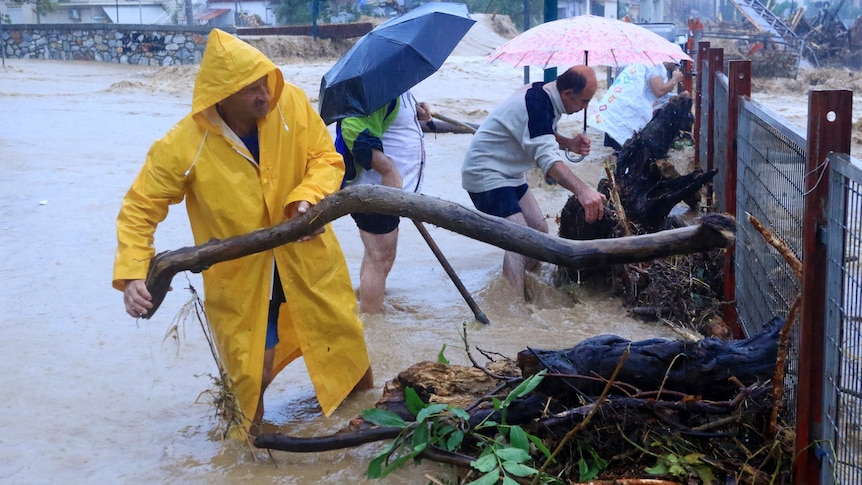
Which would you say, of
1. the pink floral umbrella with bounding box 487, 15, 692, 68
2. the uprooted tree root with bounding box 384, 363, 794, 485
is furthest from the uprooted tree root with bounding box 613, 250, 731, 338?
the uprooted tree root with bounding box 384, 363, 794, 485

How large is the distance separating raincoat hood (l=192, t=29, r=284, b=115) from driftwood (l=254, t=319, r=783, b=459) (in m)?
1.42

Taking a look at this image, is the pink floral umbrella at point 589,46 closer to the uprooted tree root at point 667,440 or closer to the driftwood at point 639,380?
the driftwood at point 639,380

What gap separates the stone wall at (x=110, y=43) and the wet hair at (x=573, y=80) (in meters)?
23.1

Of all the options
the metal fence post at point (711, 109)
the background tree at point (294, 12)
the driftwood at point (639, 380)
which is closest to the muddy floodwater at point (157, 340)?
the driftwood at point (639, 380)

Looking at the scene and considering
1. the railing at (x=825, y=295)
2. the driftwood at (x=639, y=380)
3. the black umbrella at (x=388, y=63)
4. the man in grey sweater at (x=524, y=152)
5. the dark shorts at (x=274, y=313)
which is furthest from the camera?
the man in grey sweater at (x=524, y=152)

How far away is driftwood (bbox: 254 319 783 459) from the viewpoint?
3055mm

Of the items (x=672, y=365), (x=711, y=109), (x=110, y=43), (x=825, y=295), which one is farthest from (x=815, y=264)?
(x=110, y=43)

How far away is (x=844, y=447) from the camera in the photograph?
8.20 ft

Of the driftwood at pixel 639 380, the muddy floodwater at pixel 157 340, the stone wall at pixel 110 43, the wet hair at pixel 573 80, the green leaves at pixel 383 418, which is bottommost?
the muddy floodwater at pixel 157 340

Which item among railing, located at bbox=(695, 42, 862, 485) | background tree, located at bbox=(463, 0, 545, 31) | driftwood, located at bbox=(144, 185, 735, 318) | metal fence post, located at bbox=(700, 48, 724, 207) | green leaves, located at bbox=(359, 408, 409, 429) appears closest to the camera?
railing, located at bbox=(695, 42, 862, 485)

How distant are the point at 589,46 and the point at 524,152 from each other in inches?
36.2

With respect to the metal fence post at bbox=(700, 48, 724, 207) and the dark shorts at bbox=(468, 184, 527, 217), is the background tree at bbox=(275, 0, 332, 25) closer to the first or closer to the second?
the metal fence post at bbox=(700, 48, 724, 207)

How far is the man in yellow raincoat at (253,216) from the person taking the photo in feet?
11.4

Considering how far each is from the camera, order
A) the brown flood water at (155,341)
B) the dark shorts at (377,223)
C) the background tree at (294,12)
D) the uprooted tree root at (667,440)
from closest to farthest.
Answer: the uprooted tree root at (667,440), the brown flood water at (155,341), the dark shorts at (377,223), the background tree at (294,12)
